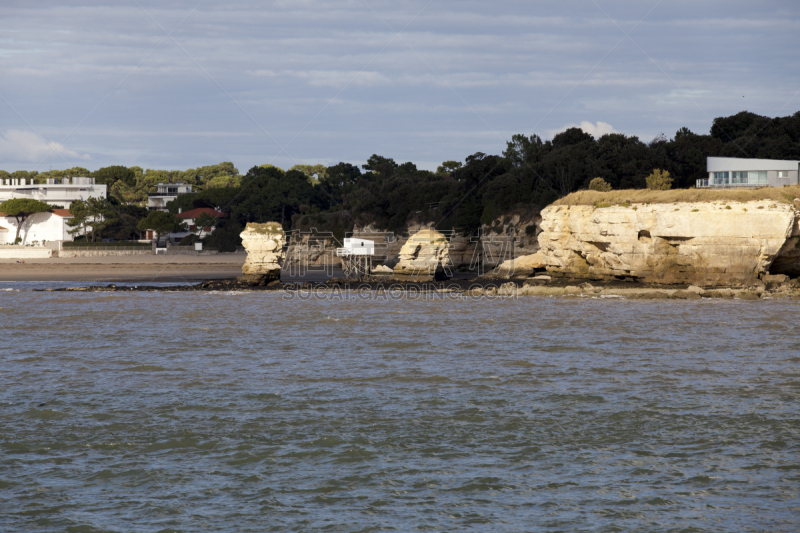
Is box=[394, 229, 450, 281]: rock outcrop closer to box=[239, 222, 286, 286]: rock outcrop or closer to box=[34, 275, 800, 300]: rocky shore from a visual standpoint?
box=[34, 275, 800, 300]: rocky shore

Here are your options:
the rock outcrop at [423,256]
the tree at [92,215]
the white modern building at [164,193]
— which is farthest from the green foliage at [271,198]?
the rock outcrop at [423,256]

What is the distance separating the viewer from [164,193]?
395 ft

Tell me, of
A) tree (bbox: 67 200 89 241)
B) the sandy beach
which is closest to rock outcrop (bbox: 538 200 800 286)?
the sandy beach

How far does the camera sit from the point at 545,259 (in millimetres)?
43312

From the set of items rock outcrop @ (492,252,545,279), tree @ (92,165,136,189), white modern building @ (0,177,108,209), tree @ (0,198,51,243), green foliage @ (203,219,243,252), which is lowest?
rock outcrop @ (492,252,545,279)

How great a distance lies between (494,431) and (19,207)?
87947 mm

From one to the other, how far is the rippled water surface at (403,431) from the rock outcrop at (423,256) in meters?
24.7

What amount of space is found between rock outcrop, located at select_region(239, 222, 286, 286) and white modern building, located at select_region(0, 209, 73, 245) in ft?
171

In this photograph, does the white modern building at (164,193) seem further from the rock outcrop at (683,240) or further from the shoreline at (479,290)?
the rock outcrop at (683,240)

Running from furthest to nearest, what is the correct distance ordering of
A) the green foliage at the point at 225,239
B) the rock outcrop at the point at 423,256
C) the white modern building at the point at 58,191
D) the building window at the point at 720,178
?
1. the white modern building at the point at 58,191
2. the green foliage at the point at 225,239
3. the building window at the point at 720,178
4. the rock outcrop at the point at 423,256

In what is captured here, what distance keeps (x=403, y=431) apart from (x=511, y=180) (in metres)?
50.4

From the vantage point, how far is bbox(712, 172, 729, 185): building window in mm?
47906

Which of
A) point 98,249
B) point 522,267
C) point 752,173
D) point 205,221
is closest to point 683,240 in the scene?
point 522,267

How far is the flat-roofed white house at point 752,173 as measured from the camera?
46125mm
